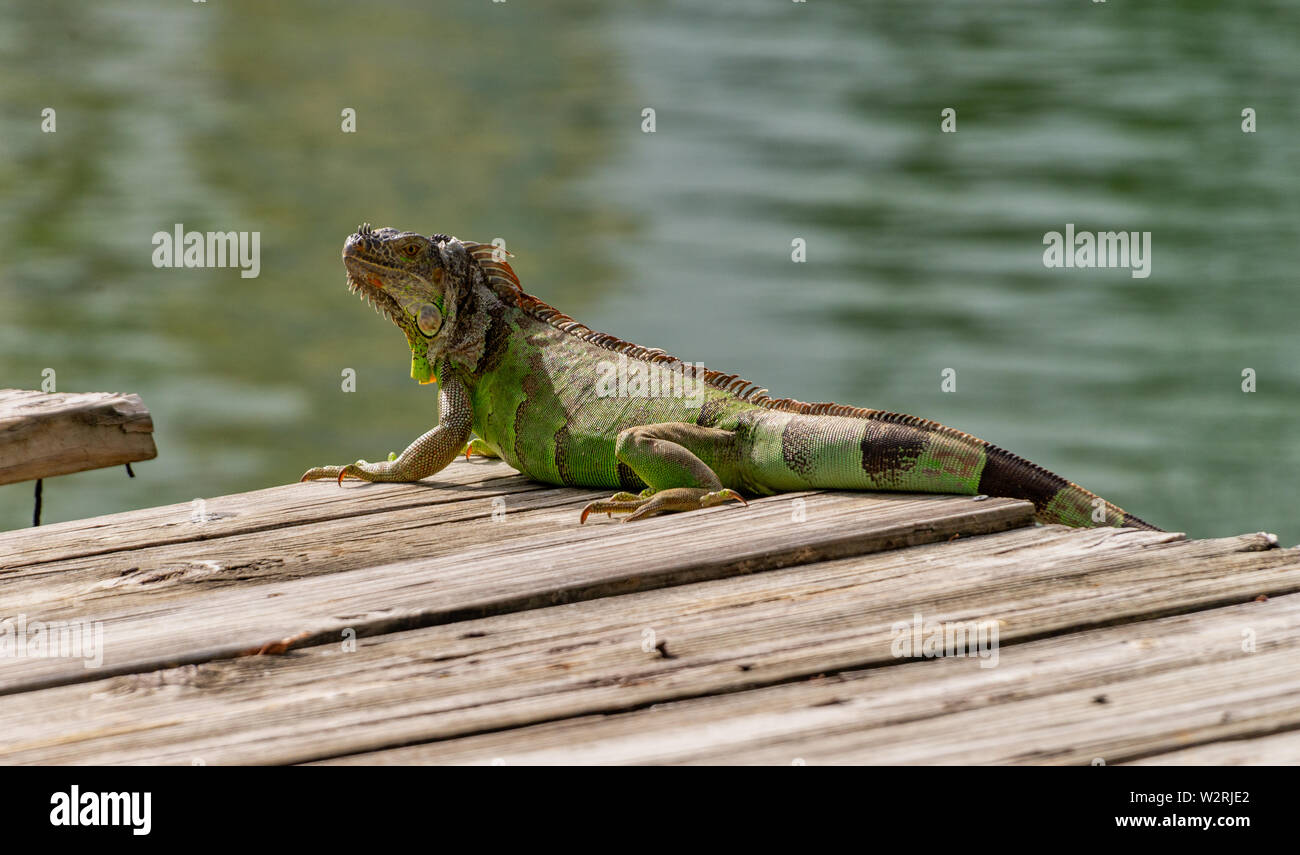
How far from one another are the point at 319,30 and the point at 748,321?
53.4ft

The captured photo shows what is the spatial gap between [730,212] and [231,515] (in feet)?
45.9

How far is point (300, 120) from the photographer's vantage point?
21.2 metres

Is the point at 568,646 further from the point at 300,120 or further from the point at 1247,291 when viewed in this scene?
the point at 300,120

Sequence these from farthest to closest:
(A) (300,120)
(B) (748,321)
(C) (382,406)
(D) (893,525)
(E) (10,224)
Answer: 1. (A) (300,120)
2. (E) (10,224)
3. (B) (748,321)
4. (C) (382,406)
5. (D) (893,525)

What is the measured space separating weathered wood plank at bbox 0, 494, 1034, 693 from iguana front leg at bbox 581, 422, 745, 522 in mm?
146

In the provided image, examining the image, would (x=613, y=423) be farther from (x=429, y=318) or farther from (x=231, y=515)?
(x=231, y=515)

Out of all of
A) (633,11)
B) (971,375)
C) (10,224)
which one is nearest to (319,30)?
(633,11)

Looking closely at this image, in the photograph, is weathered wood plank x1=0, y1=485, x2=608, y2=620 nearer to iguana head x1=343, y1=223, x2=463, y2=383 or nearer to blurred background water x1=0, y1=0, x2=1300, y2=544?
iguana head x1=343, y1=223, x2=463, y2=383

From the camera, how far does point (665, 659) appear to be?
2.75 m

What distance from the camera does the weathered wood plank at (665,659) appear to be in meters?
2.51

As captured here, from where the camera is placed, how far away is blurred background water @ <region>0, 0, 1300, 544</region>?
41.7ft

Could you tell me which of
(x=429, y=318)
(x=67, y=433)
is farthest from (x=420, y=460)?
(x=67, y=433)

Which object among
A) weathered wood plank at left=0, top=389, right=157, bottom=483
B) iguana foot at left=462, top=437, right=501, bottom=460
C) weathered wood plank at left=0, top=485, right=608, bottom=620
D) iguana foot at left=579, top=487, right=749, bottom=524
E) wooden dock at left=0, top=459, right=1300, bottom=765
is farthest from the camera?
iguana foot at left=462, top=437, right=501, bottom=460

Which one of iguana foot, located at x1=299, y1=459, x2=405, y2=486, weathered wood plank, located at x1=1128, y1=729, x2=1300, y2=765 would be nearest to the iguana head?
iguana foot, located at x1=299, y1=459, x2=405, y2=486
